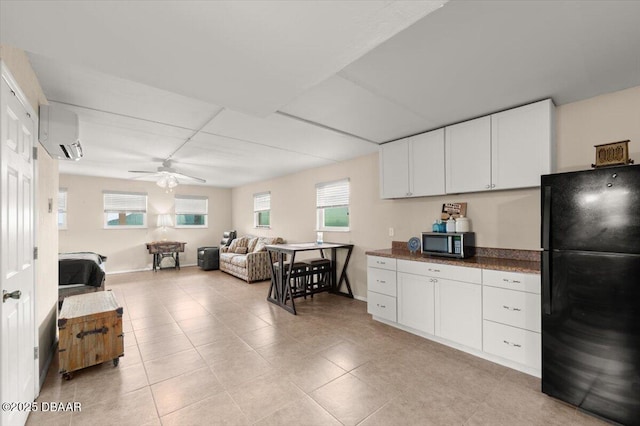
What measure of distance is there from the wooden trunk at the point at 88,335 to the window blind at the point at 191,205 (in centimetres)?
579

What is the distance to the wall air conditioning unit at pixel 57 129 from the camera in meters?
2.22

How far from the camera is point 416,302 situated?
10.3 ft

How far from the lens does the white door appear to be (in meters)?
1.43

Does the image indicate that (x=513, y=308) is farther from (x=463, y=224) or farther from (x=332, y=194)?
(x=332, y=194)

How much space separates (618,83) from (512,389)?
2700 millimetres

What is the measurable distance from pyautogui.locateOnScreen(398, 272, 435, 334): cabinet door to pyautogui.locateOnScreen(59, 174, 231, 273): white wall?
7.01 metres

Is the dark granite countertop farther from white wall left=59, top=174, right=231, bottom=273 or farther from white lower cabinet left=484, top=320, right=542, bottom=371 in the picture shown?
white wall left=59, top=174, right=231, bottom=273

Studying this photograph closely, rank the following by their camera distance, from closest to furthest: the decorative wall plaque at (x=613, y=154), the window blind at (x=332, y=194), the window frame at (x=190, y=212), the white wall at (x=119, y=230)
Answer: the decorative wall plaque at (x=613, y=154)
the window blind at (x=332, y=194)
the white wall at (x=119, y=230)
the window frame at (x=190, y=212)

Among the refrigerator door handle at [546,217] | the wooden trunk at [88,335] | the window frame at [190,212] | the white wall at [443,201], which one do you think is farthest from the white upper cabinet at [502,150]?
the window frame at [190,212]

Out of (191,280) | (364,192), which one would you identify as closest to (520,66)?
(364,192)

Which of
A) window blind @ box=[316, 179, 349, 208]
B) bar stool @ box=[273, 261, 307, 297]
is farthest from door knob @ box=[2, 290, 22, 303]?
window blind @ box=[316, 179, 349, 208]

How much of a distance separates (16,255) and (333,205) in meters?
4.20

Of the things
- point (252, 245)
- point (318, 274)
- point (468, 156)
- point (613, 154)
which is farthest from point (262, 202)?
point (613, 154)

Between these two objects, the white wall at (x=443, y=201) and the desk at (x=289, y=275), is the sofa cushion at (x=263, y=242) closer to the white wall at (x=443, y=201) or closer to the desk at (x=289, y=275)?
the white wall at (x=443, y=201)
